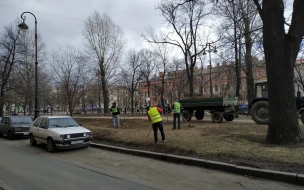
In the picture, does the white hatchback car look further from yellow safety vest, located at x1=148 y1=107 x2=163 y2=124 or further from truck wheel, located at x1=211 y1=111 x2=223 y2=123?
truck wheel, located at x1=211 y1=111 x2=223 y2=123

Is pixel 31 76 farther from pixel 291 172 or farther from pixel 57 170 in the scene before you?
pixel 291 172

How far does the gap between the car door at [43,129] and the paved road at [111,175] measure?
1.90m

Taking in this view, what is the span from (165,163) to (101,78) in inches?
1171

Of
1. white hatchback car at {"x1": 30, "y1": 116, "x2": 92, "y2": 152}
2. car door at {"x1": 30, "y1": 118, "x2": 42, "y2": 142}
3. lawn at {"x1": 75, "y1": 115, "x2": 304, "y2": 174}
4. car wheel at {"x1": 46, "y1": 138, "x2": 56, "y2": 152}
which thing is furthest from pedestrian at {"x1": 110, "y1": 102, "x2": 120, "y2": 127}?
car wheel at {"x1": 46, "y1": 138, "x2": 56, "y2": 152}

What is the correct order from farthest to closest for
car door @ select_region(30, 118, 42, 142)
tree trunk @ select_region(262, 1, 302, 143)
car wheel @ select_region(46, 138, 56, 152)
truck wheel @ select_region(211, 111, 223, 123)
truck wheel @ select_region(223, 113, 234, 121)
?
truck wheel @ select_region(223, 113, 234, 121) → truck wheel @ select_region(211, 111, 223, 123) → car door @ select_region(30, 118, 42, 142) → car wheel @ select_region(46, 138, 56, 152) → tree trunk @ select_region(262, 1, 302, 143)

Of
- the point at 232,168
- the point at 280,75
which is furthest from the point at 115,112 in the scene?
the point at 232,168

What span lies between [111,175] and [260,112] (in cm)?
1156

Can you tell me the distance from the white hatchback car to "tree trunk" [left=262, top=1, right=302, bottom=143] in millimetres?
7425

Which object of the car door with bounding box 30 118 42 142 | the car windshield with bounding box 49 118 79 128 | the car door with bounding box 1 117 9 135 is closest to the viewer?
the car windshield with bounding box 49 118 79 128

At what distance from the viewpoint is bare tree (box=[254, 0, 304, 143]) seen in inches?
331

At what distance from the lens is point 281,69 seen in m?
8.52

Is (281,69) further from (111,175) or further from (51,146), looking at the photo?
(51,146)

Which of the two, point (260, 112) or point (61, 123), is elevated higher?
point (260, 112)

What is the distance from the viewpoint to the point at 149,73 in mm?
47531
